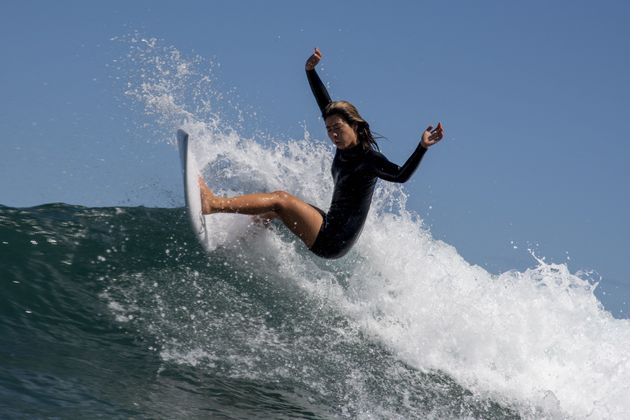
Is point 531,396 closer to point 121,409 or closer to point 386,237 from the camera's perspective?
point 386,237

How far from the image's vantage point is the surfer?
17.9 ft

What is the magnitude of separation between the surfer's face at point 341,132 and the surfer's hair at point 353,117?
0.10 ft

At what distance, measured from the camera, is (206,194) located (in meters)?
5.49

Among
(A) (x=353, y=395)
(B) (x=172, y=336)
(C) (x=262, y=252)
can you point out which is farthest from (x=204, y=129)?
(A) (x=353, y=395)

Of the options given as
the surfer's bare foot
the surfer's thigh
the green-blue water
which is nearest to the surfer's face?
the surfer's thigh

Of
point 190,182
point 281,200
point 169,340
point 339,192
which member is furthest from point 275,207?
point 169,340

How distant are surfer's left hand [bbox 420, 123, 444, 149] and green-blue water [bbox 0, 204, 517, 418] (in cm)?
185

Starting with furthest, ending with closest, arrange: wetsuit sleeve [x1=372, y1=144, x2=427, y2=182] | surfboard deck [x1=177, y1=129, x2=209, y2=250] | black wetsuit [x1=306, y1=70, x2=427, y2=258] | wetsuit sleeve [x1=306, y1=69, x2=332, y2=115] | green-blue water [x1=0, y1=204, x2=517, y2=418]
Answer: wetsuit sleeve [x1=306, y1=69, x2=332, y2=115]
black wetsuit [x1=306, y1=70, x2=427, y2=258]
surfboard deck [x1=177, y1=129, x2=209, y2=250]
wetsuit sleeve [x1=372, y1=144, x2=427, y2=182]
green-blue water [x1=0, y1=204, x2=517, y2=418]

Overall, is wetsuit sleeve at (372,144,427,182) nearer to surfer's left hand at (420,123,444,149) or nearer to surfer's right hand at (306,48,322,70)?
surfer's left hand at (420,123,444,149)

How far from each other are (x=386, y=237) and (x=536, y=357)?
7.35 feet

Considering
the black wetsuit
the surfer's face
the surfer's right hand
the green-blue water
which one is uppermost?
the surfer's right hand

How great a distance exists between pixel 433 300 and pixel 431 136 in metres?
2.74

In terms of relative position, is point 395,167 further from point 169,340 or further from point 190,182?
point 169,340

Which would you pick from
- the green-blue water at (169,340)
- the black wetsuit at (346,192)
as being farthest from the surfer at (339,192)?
the green-blue water at (169,340)
